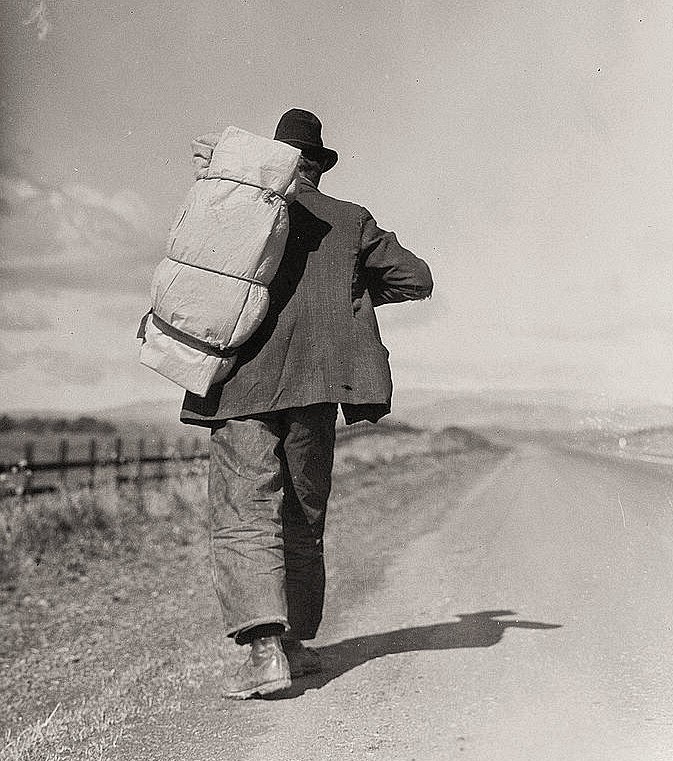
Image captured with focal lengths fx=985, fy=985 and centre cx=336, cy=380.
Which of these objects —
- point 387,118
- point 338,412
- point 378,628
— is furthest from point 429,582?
point 387,118

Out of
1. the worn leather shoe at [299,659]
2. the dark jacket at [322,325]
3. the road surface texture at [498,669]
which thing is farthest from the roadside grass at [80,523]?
the dark jacket at [322,325]

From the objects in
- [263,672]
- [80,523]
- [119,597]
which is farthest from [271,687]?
[80,523]

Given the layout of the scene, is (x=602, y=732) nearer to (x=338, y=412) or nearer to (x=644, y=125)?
(x=338, y=412)

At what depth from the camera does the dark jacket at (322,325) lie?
296 cm

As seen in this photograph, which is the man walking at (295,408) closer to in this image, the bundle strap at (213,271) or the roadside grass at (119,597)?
the bundle strap at (213,271)

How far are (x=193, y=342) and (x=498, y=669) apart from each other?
4.53 ft

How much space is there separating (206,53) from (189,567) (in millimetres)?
4602

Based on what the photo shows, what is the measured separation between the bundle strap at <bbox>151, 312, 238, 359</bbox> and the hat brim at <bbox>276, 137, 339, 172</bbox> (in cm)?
70

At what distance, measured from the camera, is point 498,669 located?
3062 mm

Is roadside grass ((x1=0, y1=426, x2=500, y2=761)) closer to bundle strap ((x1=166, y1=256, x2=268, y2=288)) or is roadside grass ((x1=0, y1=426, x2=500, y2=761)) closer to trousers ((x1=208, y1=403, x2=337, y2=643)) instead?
trousers ((x1=208, y1=403, x2=337, y2=643))

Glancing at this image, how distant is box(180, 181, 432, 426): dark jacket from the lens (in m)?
2.96

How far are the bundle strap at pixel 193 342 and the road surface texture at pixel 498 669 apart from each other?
104 cm

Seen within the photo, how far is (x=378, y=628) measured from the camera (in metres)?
3.89

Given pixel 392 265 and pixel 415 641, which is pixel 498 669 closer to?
pixel 415 641
